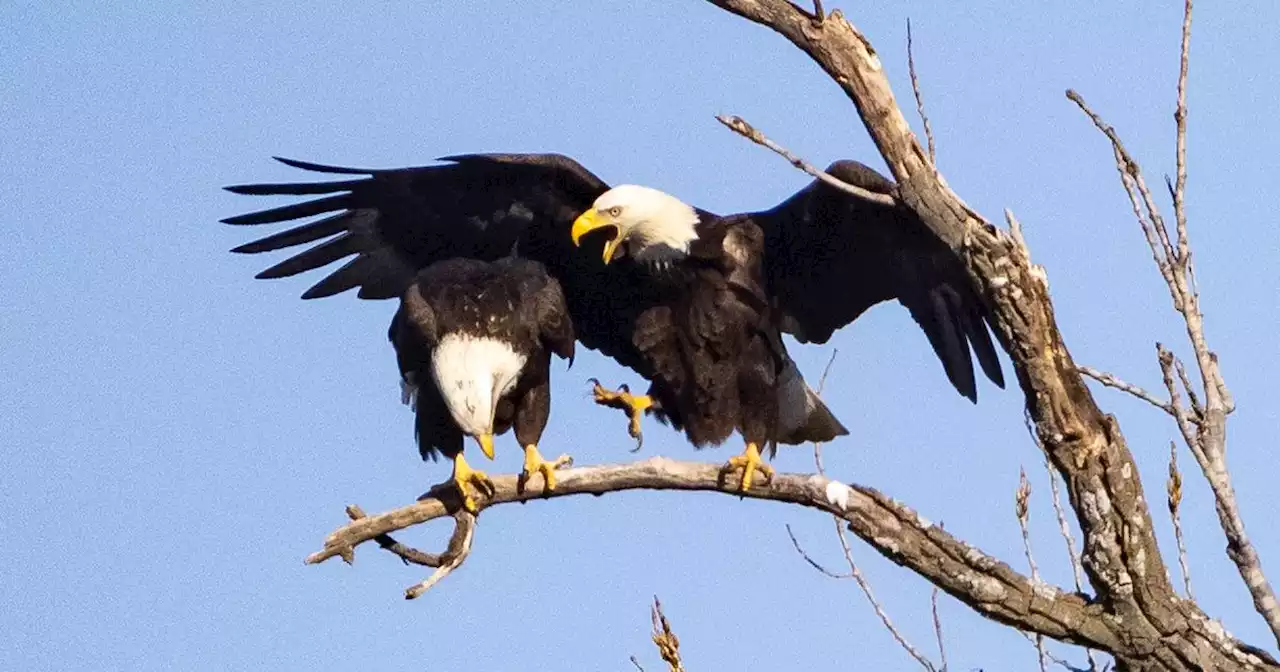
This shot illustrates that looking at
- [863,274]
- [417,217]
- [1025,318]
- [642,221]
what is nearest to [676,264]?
[642,221]

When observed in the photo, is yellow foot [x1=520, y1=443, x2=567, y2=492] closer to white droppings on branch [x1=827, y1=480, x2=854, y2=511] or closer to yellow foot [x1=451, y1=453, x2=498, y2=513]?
yellow foot [x1=451, y1=453, x2=498, y2=513]

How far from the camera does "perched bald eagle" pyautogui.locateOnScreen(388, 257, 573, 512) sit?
680 cm

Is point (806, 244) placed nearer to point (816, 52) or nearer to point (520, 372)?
point (520, 372)

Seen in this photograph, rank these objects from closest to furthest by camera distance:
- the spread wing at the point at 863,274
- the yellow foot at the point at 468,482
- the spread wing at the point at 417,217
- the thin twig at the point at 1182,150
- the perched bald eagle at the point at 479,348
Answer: the thin twig at the point at 1182,150 → the yellow foot at the point at 468,482 → the perched bald eagle at the point at 479,348 → the spread wing at the point at 863,274 → the spread wing at the point at 417,217

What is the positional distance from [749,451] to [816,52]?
7.45 feet

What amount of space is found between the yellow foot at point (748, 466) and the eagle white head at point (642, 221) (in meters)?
1.04

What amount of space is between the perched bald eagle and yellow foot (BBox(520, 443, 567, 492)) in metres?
0.02

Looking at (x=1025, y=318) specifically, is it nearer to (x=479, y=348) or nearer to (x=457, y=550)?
(x=457, y=550)

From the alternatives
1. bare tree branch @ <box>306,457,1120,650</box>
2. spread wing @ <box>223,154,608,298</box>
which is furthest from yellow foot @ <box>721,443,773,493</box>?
spread wing @ <box>223,154,608,298</box>

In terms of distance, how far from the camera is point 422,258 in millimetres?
7793

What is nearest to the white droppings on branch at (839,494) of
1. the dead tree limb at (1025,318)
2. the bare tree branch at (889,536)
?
the bare tree branch at (889,536)

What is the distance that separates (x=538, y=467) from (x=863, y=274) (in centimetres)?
187

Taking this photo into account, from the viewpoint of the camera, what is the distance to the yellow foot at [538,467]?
19.4 ft

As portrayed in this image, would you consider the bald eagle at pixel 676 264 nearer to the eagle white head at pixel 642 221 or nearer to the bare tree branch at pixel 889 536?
the eagle white head at pixel 642 221
